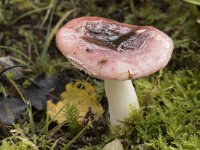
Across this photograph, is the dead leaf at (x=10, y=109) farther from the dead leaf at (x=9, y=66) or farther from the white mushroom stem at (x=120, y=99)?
the white mushroom stem at (x=120, y=99)

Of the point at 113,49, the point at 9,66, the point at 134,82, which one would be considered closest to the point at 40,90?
the point at 9,66

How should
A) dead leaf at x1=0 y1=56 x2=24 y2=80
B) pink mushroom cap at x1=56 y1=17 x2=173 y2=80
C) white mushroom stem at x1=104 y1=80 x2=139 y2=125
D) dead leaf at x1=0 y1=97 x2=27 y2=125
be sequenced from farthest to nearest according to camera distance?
1. dead leaf at x1=0 y1=56 x2=24 y2=80
2. dead leaf at x1=0 y1=97 x2=27 y2=125
3. white mushroom stem at x1=104 y1=80 x2=139 y2=125
4. pink mushroom cap at x1=56 y1=17 x2=173 y2=80

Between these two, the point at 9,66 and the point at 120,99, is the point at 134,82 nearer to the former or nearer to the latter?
the point at 120,99

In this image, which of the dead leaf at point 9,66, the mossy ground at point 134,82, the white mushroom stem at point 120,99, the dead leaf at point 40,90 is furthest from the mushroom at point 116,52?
the dead leaf at point 9,66

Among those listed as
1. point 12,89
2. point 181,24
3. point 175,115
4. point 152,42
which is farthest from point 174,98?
point 12,89

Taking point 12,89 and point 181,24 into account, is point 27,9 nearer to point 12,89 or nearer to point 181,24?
point 12,89

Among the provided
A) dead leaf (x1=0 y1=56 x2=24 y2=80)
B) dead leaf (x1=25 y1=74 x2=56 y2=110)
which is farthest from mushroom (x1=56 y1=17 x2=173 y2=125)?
dead leaf (x1=0 y1=56 x2=24 y2=80)

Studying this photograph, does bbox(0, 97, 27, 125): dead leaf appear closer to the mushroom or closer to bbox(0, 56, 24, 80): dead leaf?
bbox(0, 56, 24, 80): dead leaf
